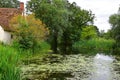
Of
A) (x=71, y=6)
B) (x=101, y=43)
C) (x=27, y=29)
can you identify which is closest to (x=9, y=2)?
(x=71, y=6)

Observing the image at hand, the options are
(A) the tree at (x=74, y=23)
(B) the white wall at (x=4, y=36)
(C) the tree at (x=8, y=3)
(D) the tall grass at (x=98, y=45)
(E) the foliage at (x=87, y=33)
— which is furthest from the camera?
(E) the foliage at (x=87, y=33)

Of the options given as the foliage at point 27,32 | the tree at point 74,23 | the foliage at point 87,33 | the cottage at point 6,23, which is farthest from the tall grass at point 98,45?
the foliage at point 27,32

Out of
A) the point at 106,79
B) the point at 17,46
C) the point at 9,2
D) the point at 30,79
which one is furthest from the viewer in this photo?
the point at 9,2

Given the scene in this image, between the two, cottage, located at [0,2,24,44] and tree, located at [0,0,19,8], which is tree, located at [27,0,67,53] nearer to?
cottage, located at [0,2,24,44]

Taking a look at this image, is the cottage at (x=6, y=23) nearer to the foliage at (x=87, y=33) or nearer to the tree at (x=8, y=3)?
the tree at (x=8, y=3)

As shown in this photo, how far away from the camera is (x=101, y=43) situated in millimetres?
58719

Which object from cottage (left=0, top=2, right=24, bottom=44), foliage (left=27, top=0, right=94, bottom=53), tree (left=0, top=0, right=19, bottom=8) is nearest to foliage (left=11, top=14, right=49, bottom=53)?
cottage (left=0, top=2, right=24, bottom=44)

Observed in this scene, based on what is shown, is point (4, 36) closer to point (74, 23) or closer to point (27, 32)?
point (27, 32)

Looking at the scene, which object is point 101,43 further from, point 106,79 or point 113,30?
Result: point 106,79

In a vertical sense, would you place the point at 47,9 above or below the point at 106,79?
above

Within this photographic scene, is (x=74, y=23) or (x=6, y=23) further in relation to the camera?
(x=74, y=23)

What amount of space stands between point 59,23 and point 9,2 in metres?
24.1

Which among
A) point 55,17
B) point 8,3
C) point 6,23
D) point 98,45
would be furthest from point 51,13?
point 8,3

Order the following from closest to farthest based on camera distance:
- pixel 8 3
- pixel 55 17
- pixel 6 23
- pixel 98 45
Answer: pixel 6 23
pixel 55 17
pixel 98 45
pixel 8 3
